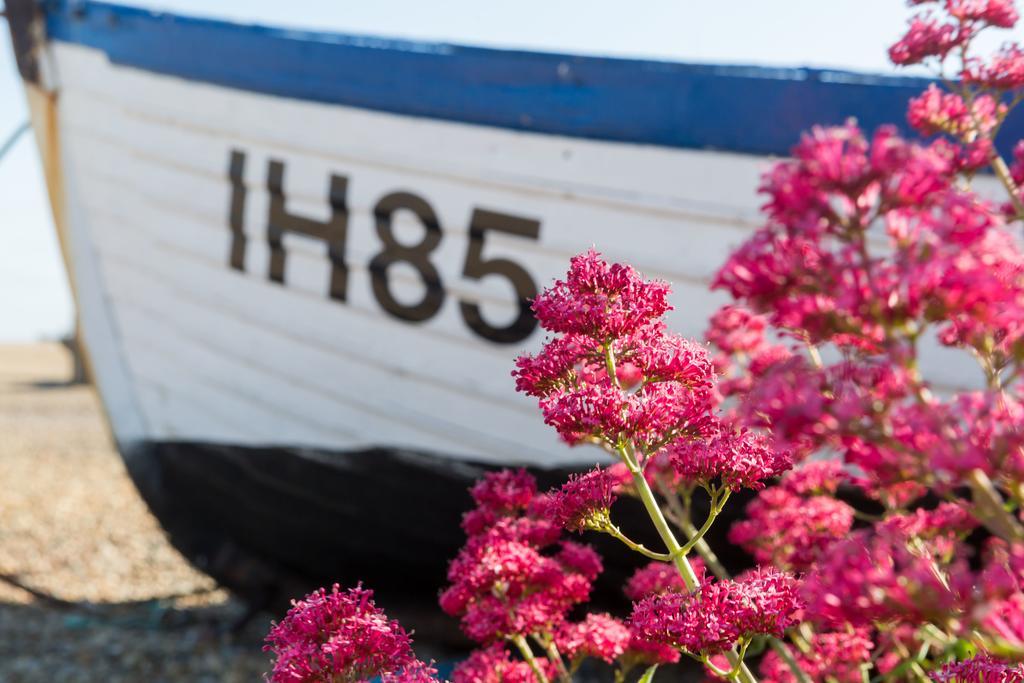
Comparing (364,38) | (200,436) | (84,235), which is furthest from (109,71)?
(200,436)

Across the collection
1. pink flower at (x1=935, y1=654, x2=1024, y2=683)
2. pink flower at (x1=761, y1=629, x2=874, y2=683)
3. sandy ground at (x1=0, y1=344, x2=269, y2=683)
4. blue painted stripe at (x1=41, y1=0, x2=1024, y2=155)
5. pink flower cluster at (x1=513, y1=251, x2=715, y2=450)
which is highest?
blue painted stripe at (x1=41, y1=0, x2=1024, y2=155)

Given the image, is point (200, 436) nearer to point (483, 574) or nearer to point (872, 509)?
point (872, 509)

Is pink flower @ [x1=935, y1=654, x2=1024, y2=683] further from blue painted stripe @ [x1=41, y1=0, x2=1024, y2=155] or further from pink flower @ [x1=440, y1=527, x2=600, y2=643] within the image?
blue painted stripe @ [x1=41, y1=0, x2=1024, y2=155]

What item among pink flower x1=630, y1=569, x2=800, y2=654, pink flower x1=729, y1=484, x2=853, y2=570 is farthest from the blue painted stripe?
pink flower x1=630, y1=569, x2=800, y2=654

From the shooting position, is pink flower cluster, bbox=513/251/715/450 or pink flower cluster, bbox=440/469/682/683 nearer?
pink flower cluster, bbox=513/251/715/450

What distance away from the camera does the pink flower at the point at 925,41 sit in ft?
3.61

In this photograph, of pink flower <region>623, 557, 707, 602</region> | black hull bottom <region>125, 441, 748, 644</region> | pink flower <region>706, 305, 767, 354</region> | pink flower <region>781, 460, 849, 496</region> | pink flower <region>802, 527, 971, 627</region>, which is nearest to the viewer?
pink flower <region>802, 527, 971, 627</region>

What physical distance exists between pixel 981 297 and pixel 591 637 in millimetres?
764

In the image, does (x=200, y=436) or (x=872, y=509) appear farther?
(x=200, y=436)

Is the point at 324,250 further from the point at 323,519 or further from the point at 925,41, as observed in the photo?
the point at 925,41

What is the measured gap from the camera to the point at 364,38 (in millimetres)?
2961

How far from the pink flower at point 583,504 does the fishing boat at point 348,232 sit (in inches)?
60.5

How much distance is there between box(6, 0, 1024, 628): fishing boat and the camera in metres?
2.55

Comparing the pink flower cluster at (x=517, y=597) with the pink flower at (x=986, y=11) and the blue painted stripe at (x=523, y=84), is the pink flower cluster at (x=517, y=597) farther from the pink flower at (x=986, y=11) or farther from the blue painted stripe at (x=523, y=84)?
the blue painted stripe at (x=523, y=84)
